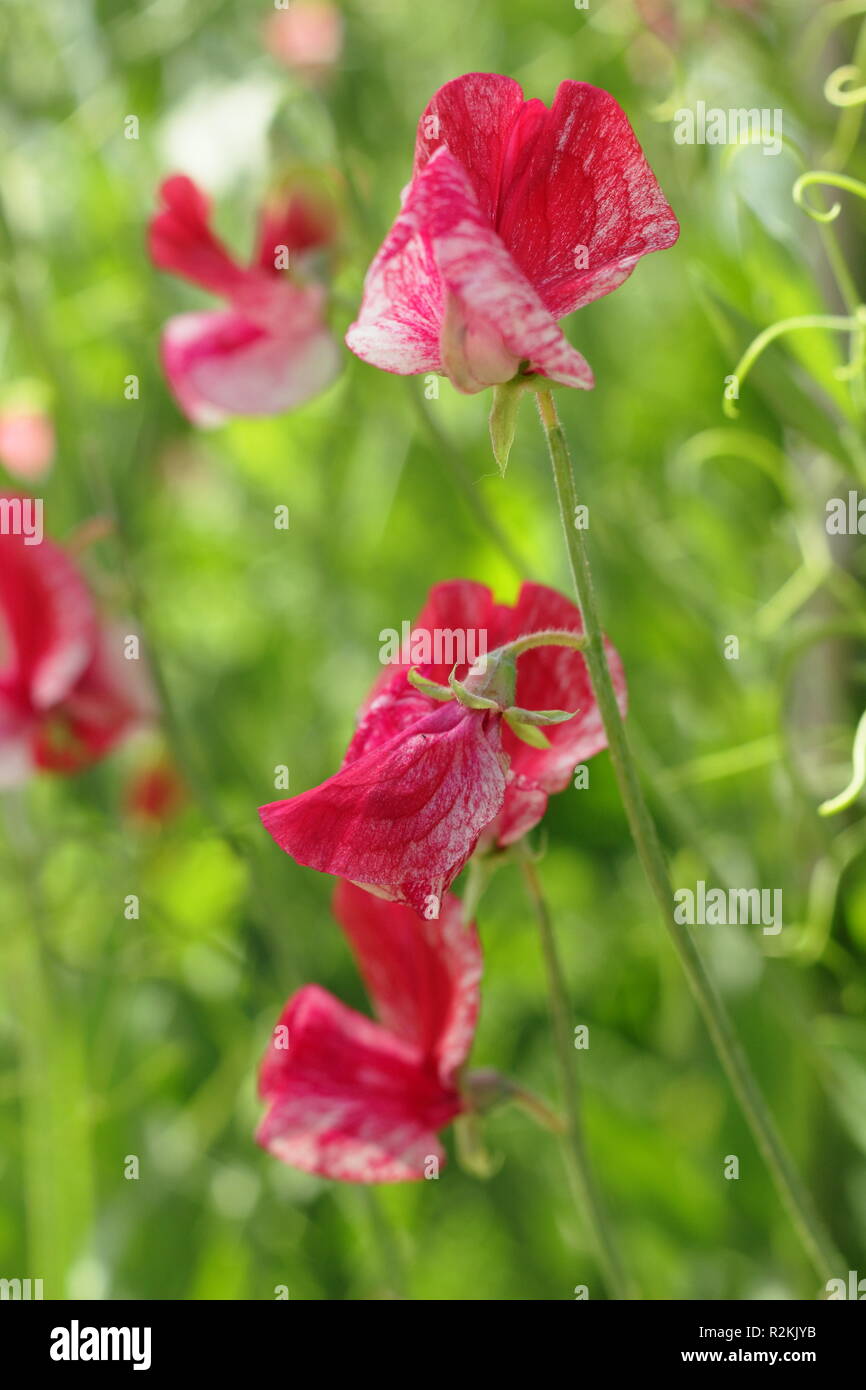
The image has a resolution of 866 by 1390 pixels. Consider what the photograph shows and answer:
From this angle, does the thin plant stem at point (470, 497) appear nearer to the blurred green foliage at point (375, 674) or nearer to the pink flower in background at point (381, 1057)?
the blurred green foliage at point (375, 674)

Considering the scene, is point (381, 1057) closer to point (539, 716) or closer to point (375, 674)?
point (539, 716)

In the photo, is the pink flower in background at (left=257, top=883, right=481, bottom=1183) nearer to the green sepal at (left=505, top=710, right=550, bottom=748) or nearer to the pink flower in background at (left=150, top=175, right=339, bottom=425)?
the green sepal at (left=505, top=710, right=550, bottom=748)

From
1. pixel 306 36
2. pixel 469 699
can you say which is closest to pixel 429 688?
pixel 469 699

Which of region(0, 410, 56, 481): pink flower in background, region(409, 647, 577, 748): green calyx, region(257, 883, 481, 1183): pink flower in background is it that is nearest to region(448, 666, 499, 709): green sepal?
region(409, 647, 577, 748): green calyx

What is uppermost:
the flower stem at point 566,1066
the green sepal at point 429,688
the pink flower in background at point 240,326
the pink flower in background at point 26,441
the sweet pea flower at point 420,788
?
the pink flower in background at point 26,441

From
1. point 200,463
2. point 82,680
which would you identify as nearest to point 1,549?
point 82,680

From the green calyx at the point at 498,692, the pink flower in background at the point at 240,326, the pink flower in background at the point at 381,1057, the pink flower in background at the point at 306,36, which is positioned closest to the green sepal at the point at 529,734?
the green calyx at the point at 498,692
